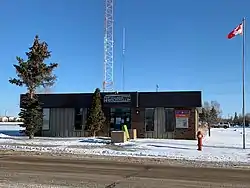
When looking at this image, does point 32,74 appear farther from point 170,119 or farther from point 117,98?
point 170,119

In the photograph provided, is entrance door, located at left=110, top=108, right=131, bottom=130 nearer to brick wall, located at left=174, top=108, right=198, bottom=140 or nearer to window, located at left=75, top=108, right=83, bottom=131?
window, located at left=75, top=108, right=83, bottom=131

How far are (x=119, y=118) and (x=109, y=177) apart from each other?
22690 millimetres

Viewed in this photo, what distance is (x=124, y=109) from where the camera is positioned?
34.0 m

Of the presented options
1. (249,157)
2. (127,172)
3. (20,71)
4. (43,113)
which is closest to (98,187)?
(127,172)

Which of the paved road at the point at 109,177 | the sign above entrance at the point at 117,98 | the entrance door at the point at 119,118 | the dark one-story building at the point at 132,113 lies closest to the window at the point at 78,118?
the dark one-story building at the point at 132,113

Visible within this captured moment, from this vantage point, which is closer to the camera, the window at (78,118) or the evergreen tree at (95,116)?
the evergreen tree at (95,116)

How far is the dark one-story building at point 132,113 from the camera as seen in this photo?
32.4 m

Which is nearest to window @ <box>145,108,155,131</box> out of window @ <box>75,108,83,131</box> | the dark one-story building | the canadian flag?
the dark one-story building

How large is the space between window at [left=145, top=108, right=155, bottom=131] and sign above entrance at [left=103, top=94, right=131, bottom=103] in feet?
6.26

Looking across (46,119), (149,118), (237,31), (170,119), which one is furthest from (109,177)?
(46,119)

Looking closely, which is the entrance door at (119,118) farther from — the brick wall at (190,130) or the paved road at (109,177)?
the paved road at (109,177)

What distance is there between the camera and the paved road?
400 inches

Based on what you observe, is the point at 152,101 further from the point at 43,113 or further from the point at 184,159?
the point at 184,159

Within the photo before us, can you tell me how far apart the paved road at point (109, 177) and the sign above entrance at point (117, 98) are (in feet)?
62.9
